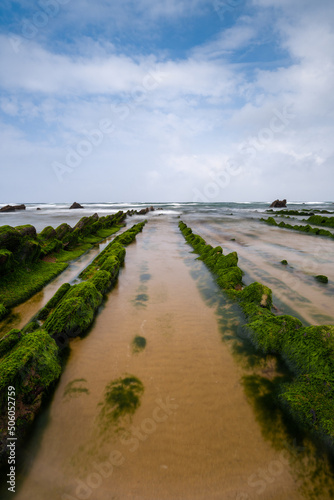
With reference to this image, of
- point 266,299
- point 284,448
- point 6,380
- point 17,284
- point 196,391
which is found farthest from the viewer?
point 17,284

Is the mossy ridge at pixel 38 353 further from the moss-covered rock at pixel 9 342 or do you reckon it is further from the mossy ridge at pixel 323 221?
the mossy ridge at pixel 323 221

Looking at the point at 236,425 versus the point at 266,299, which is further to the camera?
the point at 266,299

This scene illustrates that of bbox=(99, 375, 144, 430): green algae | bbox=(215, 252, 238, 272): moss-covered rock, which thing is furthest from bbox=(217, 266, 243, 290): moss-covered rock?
bbox=(99, 375, 144, 430): green algae

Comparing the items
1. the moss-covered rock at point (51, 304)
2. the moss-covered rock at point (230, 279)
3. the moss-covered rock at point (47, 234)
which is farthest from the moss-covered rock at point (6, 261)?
the moss-covered rock at point (230, 279)

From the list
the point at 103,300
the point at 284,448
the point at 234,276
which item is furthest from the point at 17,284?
the point at 284,448

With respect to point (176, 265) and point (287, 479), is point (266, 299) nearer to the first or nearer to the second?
point (287, 479)

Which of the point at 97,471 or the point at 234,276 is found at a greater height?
the point at 234,276

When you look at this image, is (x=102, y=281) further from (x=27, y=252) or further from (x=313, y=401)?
(x=313, y=401)
